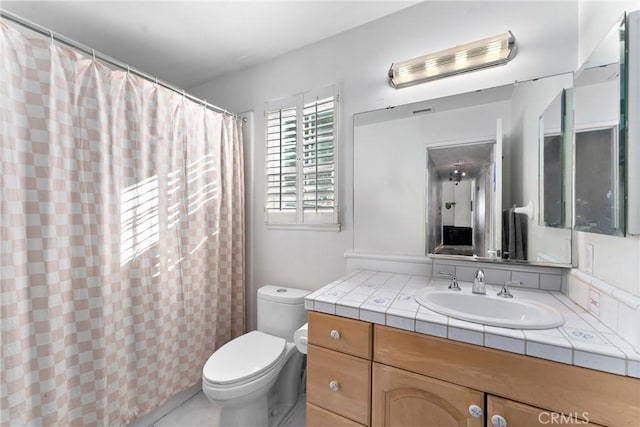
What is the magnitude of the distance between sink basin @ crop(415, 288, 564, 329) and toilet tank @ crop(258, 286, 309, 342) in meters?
0.82

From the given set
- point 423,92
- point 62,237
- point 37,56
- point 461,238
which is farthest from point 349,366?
point 37,56

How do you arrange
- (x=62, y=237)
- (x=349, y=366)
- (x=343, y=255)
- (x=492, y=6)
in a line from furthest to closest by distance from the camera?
1. (x=343, y=255)
2. (x=492, y=6)
3. (x=62, y=237)
4. (x=349, y=366)

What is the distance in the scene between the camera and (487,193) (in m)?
1.30

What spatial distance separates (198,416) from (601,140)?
236 cm

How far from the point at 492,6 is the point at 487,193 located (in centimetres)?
94

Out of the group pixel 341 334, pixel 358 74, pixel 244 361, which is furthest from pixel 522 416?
pixel 358 74

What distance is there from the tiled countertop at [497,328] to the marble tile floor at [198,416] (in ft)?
3.06

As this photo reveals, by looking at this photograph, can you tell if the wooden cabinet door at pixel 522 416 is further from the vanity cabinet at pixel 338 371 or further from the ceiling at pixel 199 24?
the ceiling at pixel 199 24

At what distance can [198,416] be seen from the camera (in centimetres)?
156

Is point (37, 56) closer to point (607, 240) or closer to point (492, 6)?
point (492, 6)

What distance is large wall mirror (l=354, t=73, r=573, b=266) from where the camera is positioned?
3.98 ft

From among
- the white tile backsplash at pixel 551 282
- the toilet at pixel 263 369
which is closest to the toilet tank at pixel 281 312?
the toilet at pixel 263 369

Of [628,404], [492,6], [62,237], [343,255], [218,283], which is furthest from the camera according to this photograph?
[218,283]

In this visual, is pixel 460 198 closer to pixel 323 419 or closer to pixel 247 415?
pixel 323 419
